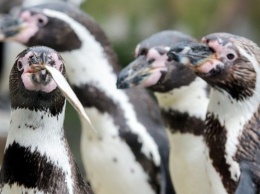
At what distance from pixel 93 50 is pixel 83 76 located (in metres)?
0.13

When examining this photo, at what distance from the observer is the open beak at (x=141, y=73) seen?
13.6ft

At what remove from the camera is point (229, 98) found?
3709 millimetres

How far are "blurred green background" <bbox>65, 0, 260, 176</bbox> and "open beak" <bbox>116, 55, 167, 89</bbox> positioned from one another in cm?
476

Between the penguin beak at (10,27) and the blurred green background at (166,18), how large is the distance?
4.41 meters

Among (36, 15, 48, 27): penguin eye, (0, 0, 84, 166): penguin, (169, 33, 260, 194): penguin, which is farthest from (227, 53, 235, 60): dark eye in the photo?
(0, 0, 84, 166): penguin

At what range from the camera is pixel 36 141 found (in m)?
3.20

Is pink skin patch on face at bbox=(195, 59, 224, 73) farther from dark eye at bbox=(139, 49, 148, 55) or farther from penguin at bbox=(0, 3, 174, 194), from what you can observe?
penguin at bbox=(0, 3, 174, 194)

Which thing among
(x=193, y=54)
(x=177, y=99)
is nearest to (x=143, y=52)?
(x=177, y=99)

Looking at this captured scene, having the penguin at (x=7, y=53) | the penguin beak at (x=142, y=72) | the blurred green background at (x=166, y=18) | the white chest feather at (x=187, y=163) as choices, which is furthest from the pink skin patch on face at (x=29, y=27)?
the blurred green background at (x=166, y=18)

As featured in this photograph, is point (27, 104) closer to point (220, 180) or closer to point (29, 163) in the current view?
point (29, 163)

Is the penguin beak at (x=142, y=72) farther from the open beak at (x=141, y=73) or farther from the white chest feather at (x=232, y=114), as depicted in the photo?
the white chest feather at (x=232, y=114)

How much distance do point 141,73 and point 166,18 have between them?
558 cm

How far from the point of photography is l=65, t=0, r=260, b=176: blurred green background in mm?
9305

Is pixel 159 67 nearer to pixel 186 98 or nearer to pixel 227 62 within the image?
pixel 186 98
